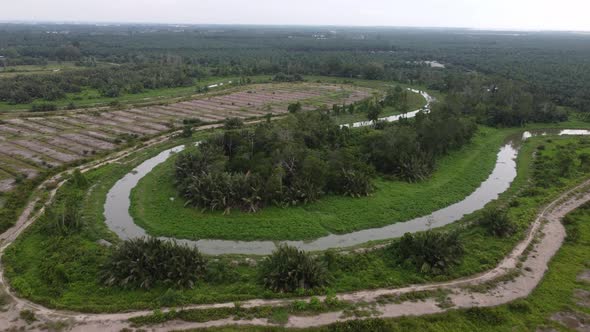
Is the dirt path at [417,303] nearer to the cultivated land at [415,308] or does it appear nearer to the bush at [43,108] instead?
the cultivated land at [415,308]

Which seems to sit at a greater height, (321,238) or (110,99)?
(110,99)

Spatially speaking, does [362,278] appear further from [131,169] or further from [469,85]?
[469,85]

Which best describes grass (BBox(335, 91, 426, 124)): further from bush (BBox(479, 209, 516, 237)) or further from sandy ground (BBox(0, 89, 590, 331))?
sandy ground (BBox(0, 89, 590, 331))

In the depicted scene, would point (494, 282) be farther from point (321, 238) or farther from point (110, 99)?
point (110, 99)

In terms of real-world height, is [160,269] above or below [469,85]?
below

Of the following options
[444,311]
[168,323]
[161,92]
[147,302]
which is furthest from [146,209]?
[161,92]

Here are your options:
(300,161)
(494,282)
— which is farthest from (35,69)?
(494,282)

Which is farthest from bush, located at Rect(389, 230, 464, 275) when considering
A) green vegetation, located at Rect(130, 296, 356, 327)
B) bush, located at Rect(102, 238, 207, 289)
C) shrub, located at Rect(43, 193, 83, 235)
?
shrub, located at Rect(43, 193, 83, 235)
